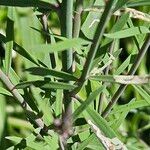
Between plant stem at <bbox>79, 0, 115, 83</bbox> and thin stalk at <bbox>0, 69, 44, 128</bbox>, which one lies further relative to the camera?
thin stalk at <bbox>0, 69, 44, 128</bbox>

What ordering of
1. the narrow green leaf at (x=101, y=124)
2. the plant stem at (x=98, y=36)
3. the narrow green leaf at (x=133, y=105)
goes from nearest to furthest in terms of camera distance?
the plant stem at (x=98, y=36) < the narrow green leaf at (x=101, y=124) < the narrow green leaf at (x=133, y=105)

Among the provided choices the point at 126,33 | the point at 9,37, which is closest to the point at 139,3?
the point at 126,33

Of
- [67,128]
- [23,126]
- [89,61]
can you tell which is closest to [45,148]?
[67,128]

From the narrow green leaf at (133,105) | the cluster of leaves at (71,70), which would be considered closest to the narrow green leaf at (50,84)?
the cluster of leaves at (71,70)

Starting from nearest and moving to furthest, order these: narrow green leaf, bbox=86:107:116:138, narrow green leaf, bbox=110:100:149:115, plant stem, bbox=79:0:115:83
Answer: plant stem, bbox=79:0:115:83
narrow green leaf, bbox=86:107:116:138
narrow green leaf, bbox=110:100:149:115

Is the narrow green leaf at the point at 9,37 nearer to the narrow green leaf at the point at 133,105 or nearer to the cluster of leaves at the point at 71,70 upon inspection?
the cluster of leaves at the point at 71,70

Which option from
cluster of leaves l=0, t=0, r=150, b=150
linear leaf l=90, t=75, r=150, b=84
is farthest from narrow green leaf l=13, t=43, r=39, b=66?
linear leaf l=90, t=75, r=150, b=84

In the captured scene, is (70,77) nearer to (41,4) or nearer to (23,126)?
(41,4)

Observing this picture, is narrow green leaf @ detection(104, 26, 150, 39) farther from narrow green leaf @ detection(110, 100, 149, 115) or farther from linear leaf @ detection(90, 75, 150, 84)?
narrow green leaf @ detection(110, 100, 149, 115)
